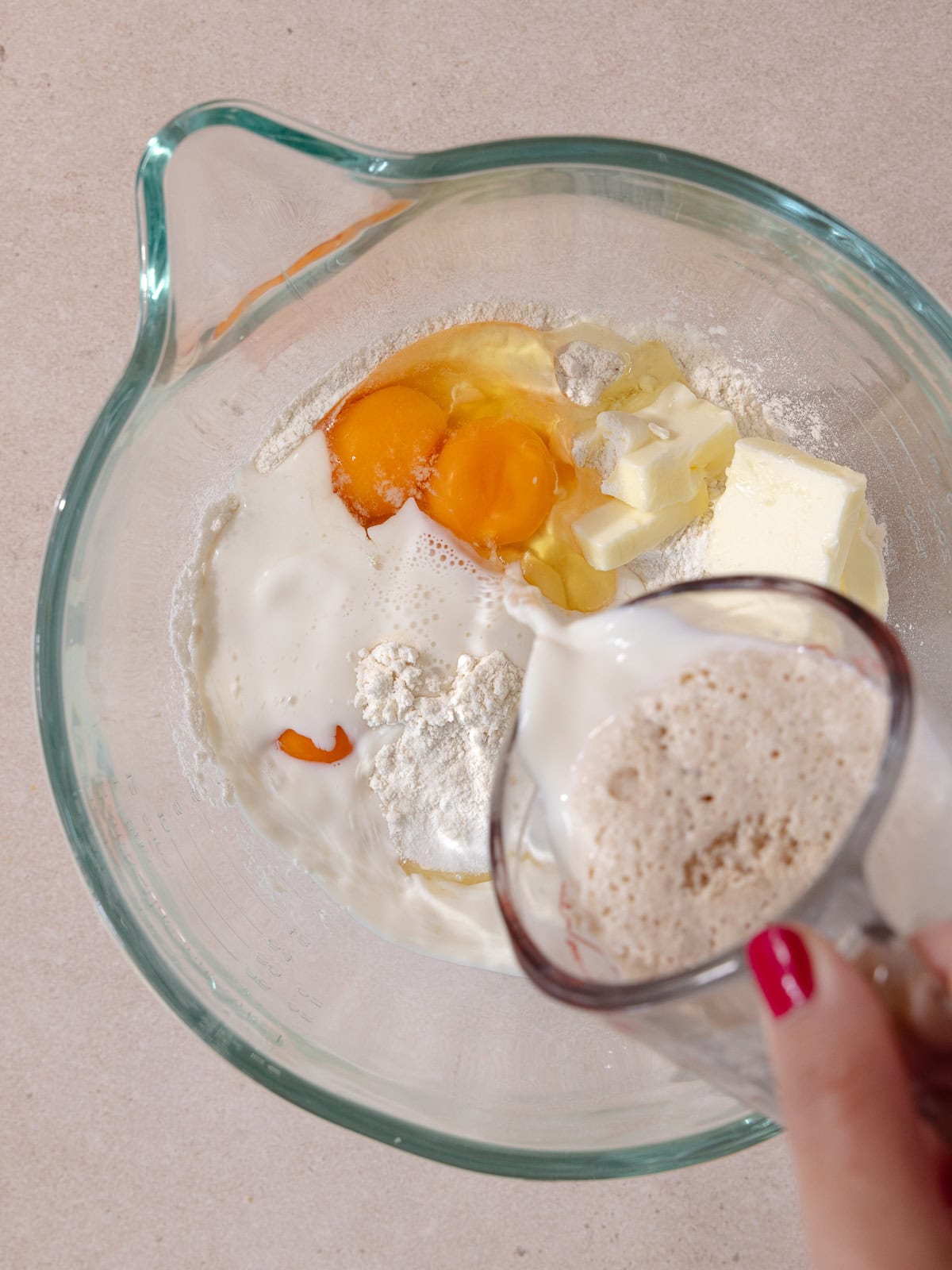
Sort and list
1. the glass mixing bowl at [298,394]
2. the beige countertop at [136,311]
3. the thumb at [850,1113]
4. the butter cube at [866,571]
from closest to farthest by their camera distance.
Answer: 1. the thumb at [850,1113]
2. the glass mixing bowl at [298,394]
3. the butter cube at [866,571]
4. the beige countertop at [136,311]

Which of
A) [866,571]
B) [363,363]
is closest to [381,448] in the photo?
[363,363]

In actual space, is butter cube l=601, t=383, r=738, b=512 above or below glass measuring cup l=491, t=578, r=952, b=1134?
above

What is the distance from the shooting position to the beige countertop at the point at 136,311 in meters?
1.17

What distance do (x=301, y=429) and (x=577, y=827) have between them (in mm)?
606

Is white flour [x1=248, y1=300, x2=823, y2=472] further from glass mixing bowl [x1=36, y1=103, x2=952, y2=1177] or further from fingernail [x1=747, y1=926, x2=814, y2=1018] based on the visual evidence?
fingernail [x1=747, y1=926, x2=814, y2=1018]

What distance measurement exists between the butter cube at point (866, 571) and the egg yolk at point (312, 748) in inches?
22.0

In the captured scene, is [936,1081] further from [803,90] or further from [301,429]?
[803,90]

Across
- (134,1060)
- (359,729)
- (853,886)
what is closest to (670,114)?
(359,729)

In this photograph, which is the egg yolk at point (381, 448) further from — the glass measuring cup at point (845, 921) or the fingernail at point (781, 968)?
the fingernail at point (781, 968)

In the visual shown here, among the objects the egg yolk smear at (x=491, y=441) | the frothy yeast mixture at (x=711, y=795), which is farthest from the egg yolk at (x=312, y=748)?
the frothy yeast mixture at (x=711, y=795)

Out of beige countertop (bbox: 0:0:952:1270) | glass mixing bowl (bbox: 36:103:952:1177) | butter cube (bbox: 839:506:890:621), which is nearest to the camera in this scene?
glass mixing bowl (bbox: 36:103:952:1177)

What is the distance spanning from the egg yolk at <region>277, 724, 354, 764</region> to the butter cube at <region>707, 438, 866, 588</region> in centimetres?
46

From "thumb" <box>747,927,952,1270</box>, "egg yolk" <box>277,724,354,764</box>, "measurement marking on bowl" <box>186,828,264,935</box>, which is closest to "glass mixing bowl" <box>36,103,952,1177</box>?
"measurement marking on bowl" <box>186,828,264,935</box>

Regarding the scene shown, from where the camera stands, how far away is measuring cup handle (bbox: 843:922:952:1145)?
0.60 metres
